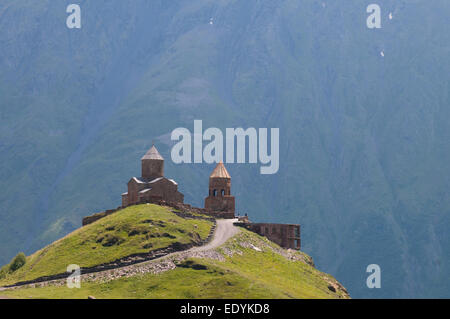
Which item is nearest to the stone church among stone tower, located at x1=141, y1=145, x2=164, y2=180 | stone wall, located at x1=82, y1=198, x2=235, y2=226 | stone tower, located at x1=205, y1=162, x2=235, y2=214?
stone tower, located at x1=141, y1=145, x2=164, y2=180

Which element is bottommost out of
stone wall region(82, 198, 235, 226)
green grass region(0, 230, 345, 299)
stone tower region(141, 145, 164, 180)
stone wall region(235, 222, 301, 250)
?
green grass region(0, 230, 345, 299)

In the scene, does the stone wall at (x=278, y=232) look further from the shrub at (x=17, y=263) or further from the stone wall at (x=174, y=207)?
the shrub at (x=17, y=263)

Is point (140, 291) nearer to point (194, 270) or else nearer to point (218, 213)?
point (194, 270)

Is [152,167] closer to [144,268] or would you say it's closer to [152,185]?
[152,185]

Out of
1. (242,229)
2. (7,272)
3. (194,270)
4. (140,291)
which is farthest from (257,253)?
(7,272)

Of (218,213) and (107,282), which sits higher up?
(218,213)

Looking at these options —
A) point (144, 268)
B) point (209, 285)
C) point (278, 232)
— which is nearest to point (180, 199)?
point (278, 232)

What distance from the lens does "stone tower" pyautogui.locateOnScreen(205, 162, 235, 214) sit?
136500 millimetres

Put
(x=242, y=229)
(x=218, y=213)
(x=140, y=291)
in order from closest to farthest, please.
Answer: (x=140, y=291) → (x=242, y=229) → (x=218, y=213)

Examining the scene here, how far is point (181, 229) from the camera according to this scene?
4235 inches

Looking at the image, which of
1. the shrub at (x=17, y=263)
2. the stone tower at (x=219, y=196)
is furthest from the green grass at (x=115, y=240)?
the stone tower at (x=219, y=196)

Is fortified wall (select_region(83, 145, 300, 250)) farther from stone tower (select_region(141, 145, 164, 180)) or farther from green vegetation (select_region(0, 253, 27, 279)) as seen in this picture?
green vegetation (select_region(0, 253, 27, 279))

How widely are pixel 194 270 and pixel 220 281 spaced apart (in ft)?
19.4
